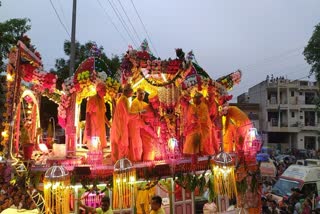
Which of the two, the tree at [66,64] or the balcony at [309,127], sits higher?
the tree at [66,64]

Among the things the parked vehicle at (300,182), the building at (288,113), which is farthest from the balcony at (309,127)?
the parked vehicle at (300,182)

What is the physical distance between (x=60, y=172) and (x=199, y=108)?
12.8ft

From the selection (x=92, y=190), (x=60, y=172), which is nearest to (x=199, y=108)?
(x=92, y=190)

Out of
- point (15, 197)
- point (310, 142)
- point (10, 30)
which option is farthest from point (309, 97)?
point (15, 197)

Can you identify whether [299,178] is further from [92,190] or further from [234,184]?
[92,190]

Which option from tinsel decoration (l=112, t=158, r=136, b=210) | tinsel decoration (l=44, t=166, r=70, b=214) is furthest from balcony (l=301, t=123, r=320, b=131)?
tinsel decoration (l=44, t=166, r=70, b=214)

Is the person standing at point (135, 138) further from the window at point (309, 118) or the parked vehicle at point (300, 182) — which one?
the window at point (309, 118)

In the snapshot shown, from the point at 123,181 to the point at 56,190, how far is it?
1394 mm

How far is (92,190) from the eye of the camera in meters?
7.83

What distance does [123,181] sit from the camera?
24.9 ft

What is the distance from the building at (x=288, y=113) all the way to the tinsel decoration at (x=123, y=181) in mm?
34908

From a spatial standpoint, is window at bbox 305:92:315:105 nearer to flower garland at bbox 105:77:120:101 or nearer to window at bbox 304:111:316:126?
window at bbox 304:111:316:126

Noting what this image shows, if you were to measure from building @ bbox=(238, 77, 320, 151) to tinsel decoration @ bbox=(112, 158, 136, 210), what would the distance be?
34.9m

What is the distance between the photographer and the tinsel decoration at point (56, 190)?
6.83 metres
